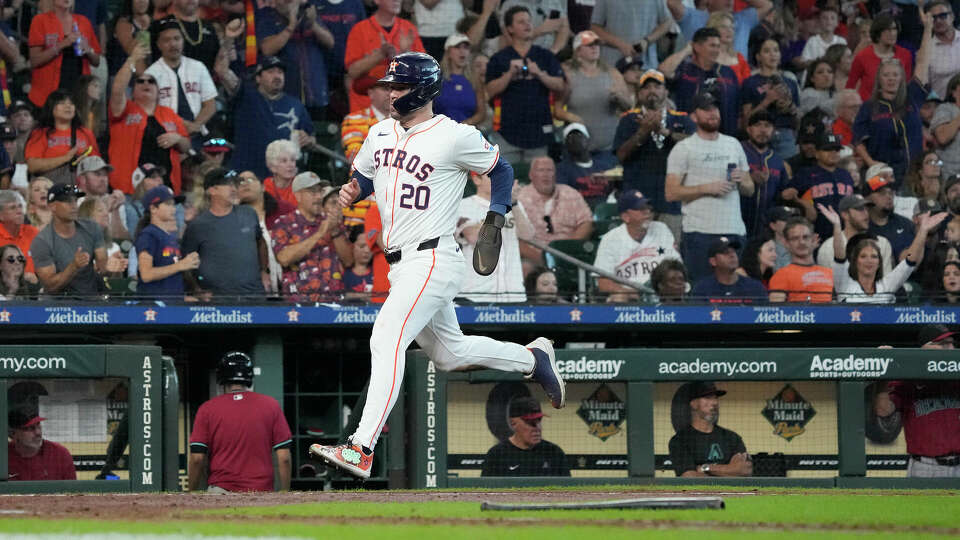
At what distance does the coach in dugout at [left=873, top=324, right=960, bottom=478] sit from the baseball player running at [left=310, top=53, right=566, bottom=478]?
9.82 feet

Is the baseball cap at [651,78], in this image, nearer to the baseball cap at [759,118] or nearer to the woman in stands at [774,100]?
the baseball cap at [759,118]

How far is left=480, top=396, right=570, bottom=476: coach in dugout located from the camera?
828 centimetres

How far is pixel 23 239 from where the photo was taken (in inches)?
392

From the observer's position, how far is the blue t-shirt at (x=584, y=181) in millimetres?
11703

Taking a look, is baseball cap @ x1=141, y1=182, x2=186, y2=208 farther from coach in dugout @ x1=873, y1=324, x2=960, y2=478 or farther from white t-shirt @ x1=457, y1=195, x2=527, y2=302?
A: coach in dugout @ x1=873, y1=324, x2=960, y2=478

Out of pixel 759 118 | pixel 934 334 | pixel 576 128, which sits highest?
pixel 759 118

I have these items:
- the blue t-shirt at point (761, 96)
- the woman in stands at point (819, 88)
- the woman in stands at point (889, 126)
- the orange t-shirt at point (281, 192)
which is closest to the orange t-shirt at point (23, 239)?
the orange t-shirt at point (281, 192)

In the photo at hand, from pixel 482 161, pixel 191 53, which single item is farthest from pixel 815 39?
pixel 482 161

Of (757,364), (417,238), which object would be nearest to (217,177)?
(757,364)

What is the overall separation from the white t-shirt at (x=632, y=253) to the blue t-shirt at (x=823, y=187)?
5.02ft

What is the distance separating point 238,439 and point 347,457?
1.99m

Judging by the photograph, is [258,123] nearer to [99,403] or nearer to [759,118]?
[99,403]

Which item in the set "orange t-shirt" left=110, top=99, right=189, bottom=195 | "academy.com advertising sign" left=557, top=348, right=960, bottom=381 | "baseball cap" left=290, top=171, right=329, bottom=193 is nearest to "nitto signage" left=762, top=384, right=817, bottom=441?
"academy.com advertising sign" left=557, top=348, right=960, bottom=381

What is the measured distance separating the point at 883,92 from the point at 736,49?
4.56ft
